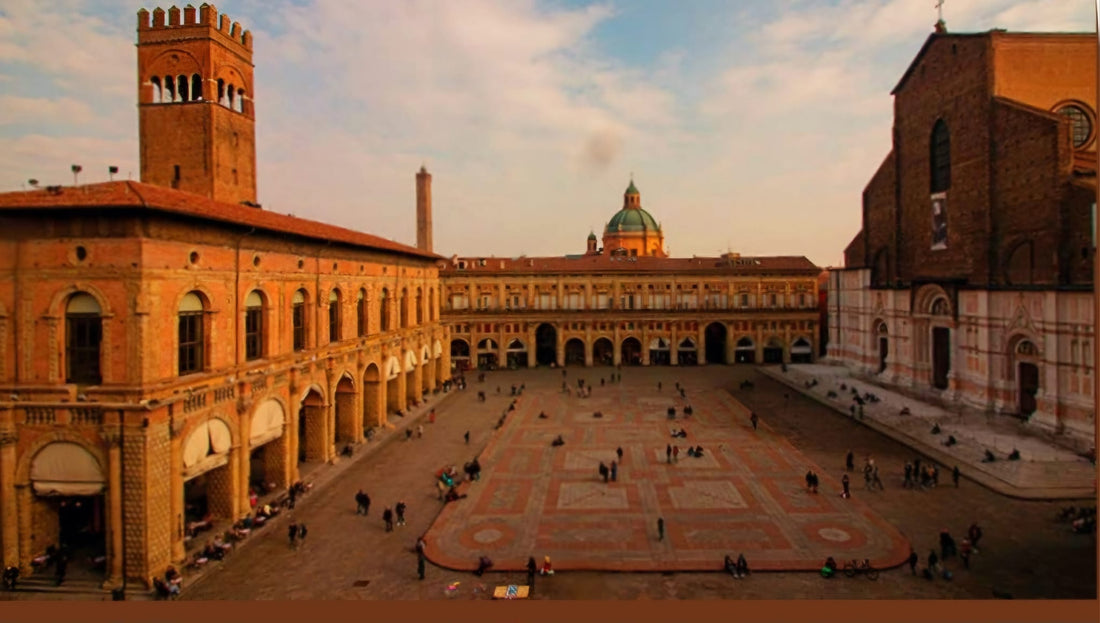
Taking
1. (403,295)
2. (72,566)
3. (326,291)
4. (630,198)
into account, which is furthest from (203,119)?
(630,198)

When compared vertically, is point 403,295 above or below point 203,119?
below

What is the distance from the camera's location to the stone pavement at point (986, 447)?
2673 centimetres

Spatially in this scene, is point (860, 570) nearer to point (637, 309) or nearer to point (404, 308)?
point (404, 308)

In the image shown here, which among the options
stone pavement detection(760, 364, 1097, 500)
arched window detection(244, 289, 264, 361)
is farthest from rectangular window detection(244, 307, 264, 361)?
stone pavement detection(760, 364, 1097, 500)

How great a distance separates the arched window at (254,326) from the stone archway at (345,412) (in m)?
9.07

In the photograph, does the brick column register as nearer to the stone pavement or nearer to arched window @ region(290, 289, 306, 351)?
arched window @ region(290, 289, 306, 351)

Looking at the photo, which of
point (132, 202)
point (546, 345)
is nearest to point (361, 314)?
point (132, 202)

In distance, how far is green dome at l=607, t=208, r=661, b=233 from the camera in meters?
105

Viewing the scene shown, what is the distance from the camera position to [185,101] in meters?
36.1

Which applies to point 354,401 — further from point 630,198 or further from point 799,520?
point 630,198

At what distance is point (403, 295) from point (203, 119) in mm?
16284

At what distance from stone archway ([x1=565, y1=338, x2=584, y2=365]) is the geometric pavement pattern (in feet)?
103

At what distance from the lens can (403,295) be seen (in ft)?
150

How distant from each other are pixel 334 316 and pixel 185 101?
1501cm
